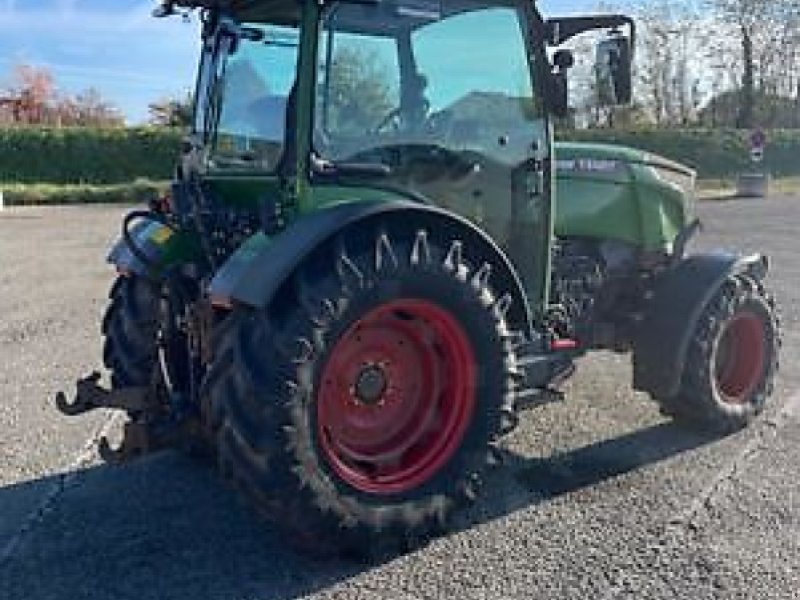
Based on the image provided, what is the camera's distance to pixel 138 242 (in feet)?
14.8

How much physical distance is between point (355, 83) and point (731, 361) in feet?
9.40

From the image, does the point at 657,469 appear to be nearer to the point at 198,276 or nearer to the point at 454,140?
the point at 454,140

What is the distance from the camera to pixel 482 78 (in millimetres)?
4121

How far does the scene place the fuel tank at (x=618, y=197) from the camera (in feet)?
16.4

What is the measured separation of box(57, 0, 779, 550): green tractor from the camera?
3.36m

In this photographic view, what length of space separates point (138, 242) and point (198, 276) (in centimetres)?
64

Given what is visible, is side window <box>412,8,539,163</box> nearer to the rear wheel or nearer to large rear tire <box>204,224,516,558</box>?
large rear tire <box>204,224,516,558</box>

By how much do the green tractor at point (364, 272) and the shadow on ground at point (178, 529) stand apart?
0.24 meters

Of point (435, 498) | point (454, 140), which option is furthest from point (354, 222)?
point (435, 498)

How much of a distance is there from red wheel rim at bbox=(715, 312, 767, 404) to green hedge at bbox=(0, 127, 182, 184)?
23.4 m

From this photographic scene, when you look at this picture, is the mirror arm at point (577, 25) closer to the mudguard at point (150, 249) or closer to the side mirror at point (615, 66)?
the side mirror at point (615, 66)

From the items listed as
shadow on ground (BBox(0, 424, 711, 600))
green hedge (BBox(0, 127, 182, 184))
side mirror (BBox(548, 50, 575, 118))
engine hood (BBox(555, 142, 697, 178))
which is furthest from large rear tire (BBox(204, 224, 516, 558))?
green hedge (BBox(0, 127, 182, 184))

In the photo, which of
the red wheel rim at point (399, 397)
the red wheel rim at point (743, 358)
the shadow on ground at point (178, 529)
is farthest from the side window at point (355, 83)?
the red wheel rim at point (743, 358)

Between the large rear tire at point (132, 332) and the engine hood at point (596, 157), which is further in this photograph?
the engine hood at point (596, 157)
